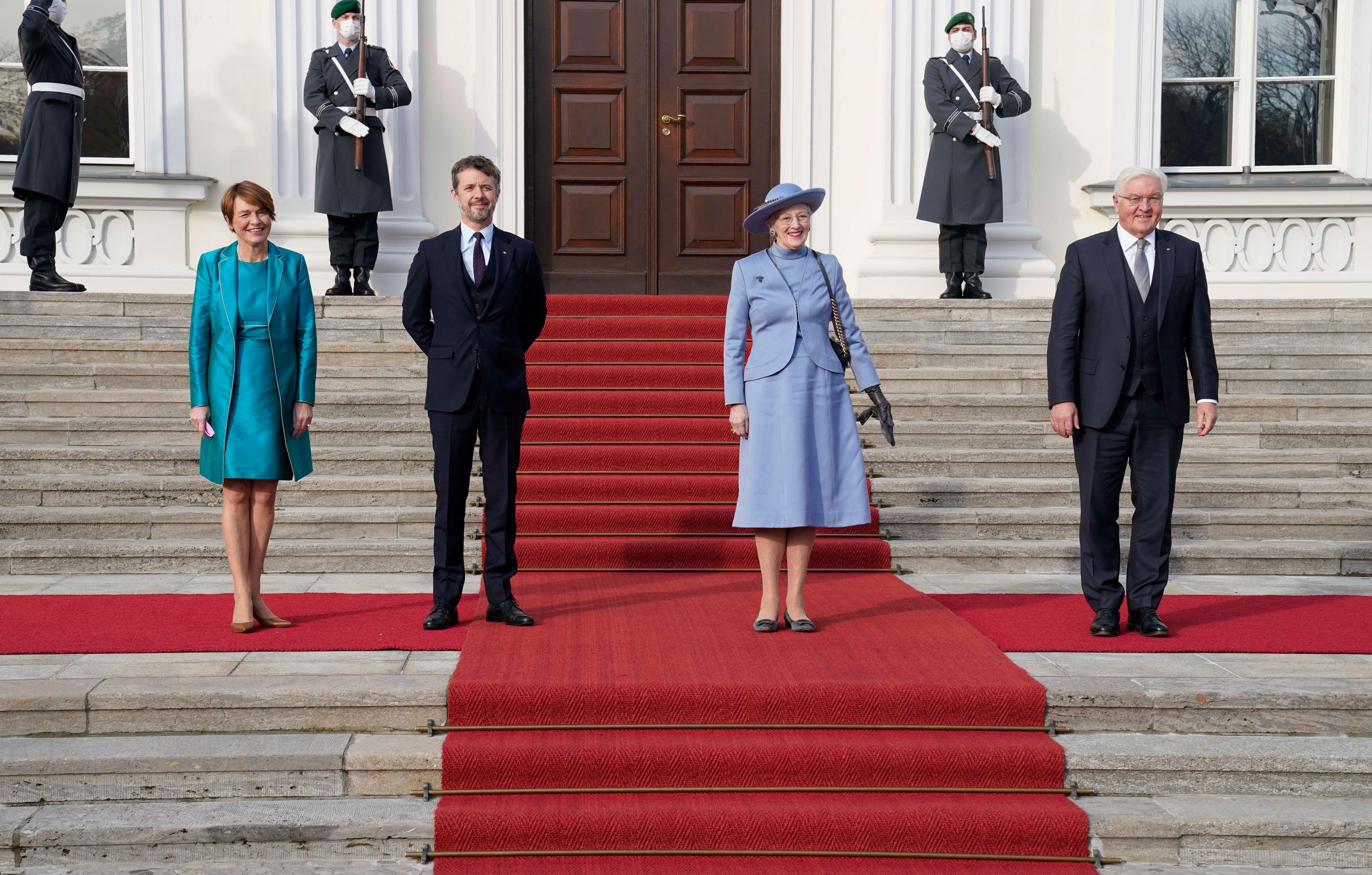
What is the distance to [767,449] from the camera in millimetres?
4809

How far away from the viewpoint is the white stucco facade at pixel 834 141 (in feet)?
29.7

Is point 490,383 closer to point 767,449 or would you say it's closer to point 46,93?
point 767,449

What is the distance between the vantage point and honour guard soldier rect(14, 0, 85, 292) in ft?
26.0

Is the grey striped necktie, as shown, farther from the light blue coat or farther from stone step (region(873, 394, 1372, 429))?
stone step (region(873, 394, 1372, 429))

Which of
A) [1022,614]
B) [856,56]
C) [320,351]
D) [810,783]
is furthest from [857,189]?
[810,783]

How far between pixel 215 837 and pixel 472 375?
1.92 meters

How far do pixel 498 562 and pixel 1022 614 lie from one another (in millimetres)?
2111

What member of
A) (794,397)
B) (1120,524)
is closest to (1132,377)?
(794,397)

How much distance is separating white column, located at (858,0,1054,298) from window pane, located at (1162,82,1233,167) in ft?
3.86

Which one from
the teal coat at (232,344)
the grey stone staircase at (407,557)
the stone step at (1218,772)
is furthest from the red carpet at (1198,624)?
the teal coat at (232,344)

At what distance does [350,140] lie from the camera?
852 cm

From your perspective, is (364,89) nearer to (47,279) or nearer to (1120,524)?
(47,279)

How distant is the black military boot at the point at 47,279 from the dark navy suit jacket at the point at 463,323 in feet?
13.9

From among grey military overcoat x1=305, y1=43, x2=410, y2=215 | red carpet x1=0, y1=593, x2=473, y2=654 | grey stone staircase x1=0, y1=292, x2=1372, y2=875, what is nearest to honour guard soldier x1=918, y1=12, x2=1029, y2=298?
grey stone staircase x1=0, y1=292, x2=1372, y2=875
